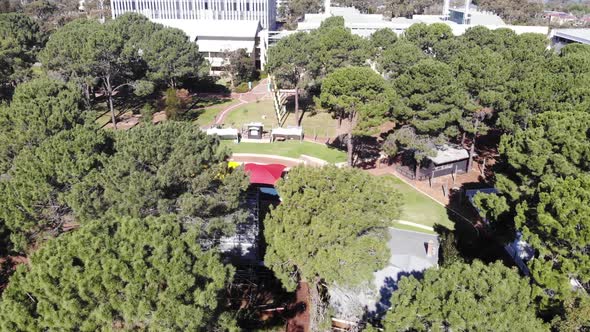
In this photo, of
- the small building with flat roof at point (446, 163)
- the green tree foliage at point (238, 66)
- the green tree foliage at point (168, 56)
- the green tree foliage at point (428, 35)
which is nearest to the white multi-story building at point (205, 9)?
the green tree foliage at point (238, 66)

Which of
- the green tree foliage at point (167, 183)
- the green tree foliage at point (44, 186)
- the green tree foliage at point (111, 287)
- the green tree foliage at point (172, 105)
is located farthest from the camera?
the green tree foliage at point (172, 105)

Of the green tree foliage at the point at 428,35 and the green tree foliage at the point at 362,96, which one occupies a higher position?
the green tree foliage at the point at 428,35

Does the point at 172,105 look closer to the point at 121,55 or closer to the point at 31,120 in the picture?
the point at 121,55

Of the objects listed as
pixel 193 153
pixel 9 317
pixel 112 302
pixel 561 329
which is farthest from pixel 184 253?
pixel 561 329

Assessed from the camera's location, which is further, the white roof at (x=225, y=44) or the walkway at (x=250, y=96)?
the white roof at (x=225, y=44)

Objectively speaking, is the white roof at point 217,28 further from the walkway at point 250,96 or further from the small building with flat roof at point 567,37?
the small building with flat roof at point 567,37

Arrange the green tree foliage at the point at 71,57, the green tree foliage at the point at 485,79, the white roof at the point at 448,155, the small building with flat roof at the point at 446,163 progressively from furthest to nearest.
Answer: the green tree foliage at the point at 71,57, the small building with flat roof at the point at 446,163, the white roof at the point at 448,155, the green tree foliage at the point at 485,79

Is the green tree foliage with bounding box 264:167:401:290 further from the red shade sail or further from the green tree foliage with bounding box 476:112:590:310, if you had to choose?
the red shade sail
